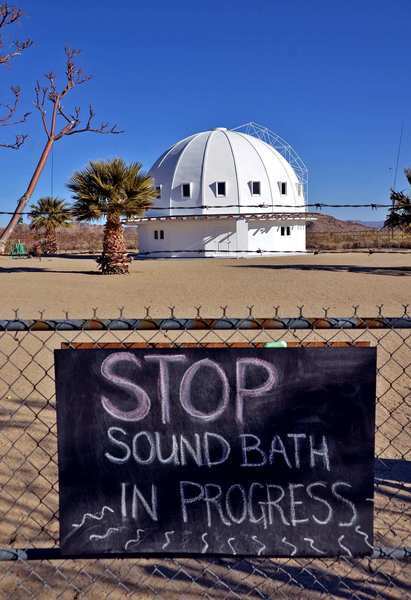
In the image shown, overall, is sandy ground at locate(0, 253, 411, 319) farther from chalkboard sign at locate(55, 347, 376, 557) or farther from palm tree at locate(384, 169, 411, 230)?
chalkboard sign at locate(55, 347, 376, 557)

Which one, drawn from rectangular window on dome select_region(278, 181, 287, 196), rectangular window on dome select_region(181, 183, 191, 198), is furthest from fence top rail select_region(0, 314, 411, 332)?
rectangular window on dome select_region(278, 181, 287, 196)

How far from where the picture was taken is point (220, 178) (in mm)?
45812

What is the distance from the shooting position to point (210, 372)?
2.73 m

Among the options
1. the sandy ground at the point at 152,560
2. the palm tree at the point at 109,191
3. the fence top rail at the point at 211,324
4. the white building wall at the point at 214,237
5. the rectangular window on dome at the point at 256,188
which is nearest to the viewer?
the fence top rail at the point at 211,324

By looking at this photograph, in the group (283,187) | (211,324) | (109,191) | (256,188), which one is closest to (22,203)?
(211,324)

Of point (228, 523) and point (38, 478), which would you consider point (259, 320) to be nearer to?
point (228, 523)

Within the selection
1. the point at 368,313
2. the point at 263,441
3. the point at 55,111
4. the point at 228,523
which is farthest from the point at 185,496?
the point at 368,313

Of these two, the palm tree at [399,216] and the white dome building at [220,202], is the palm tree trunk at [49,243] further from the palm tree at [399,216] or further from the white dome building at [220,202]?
the palm tree at [399,216]

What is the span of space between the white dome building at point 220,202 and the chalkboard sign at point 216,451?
1559 inches

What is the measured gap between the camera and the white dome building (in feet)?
144

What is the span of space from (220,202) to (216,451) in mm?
43672

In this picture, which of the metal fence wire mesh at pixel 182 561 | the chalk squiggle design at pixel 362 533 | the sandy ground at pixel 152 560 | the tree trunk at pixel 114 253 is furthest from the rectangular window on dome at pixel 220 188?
the chalk squiggle design at pixel 362 533

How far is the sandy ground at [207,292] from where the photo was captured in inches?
552

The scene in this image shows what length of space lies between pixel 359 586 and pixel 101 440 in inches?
72.5
